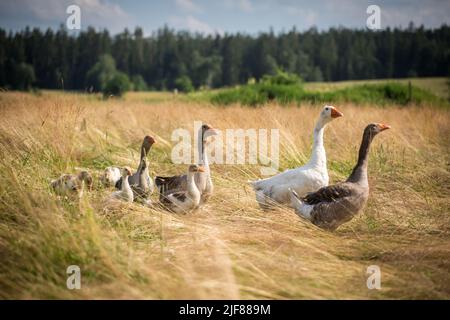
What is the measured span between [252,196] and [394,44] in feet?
262

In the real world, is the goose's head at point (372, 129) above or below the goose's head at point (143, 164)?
above

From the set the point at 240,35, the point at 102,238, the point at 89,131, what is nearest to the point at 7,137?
the point at 89,131

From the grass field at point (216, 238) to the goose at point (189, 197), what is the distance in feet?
0.46

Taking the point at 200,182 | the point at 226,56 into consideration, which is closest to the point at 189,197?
the point at 200,182

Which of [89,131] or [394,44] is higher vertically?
[394,44]

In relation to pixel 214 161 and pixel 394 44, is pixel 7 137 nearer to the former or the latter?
pixel 214 161

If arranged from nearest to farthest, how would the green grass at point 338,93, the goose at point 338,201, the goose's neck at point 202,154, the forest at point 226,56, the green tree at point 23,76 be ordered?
the goose at point 338,201
the goose's neck at point 202,154
the green grass at point 338,93
the green tree at point 23,76
the forest at point 226,56

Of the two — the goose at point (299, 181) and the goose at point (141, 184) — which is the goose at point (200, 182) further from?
the goose at point (299, 181)

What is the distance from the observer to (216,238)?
473 centimetres

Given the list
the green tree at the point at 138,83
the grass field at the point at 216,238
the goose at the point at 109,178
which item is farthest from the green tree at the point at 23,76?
the goose at the point at 109,178

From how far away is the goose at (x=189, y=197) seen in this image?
5.85m

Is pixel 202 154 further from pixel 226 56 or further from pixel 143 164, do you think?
pixel 226 56

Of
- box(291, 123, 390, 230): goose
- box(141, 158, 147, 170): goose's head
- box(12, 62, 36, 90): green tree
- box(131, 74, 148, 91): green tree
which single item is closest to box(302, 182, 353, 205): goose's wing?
box(291, 123, 390, 230): goose

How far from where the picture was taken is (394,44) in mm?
79812
